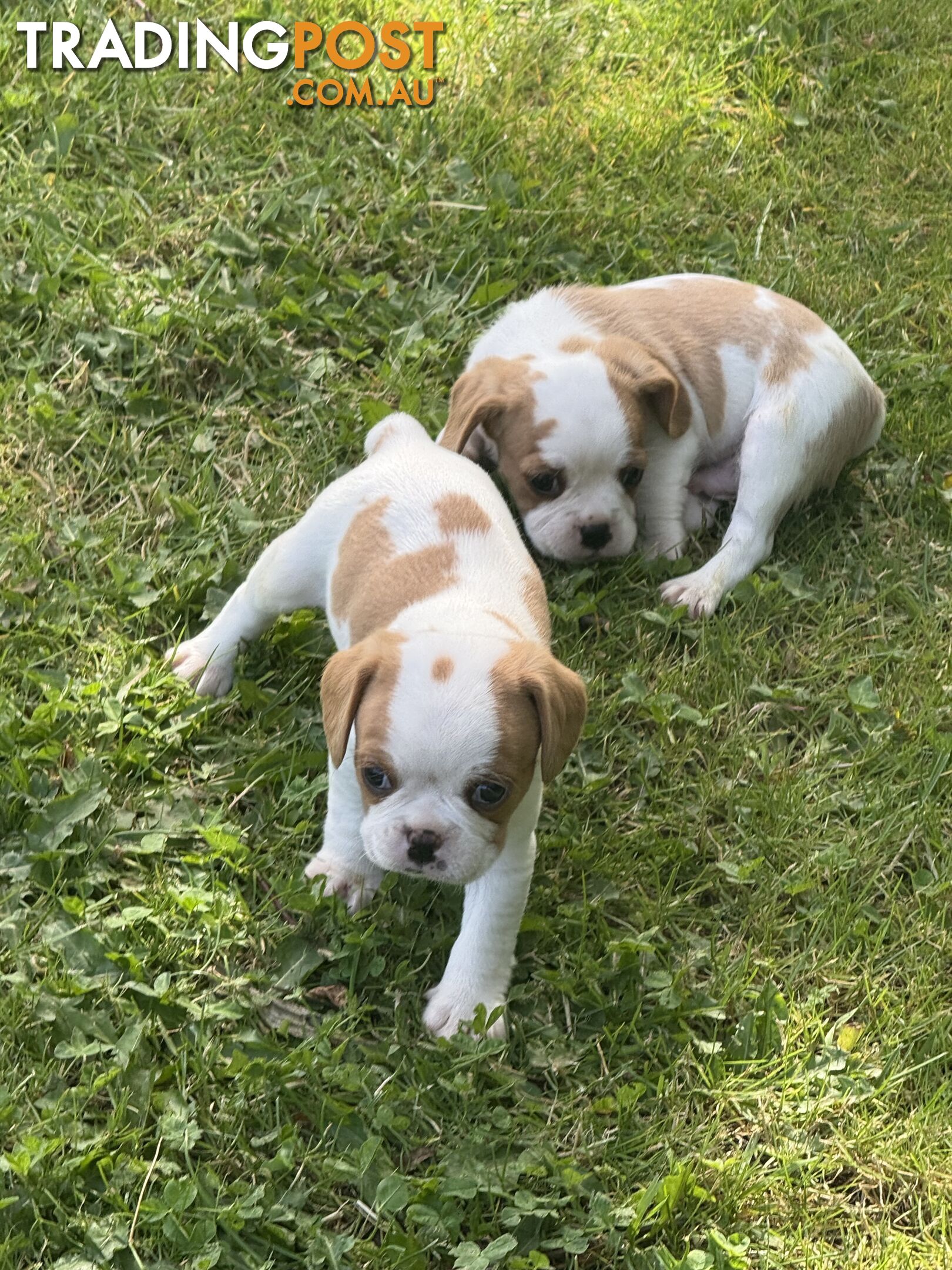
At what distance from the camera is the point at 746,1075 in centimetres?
379

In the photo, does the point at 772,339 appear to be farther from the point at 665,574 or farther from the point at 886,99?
the point at 886,99

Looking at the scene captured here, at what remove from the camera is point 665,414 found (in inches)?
197

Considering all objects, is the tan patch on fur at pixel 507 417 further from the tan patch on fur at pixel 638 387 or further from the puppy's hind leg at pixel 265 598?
the puppy's hind leg at pixel 265 598

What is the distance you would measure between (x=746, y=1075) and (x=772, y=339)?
2826 mm

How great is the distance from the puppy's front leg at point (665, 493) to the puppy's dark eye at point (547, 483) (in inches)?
16.9

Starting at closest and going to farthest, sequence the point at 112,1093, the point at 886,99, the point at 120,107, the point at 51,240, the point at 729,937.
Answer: the point at 112,1093
the point at 729,937
the point at 51,240
the point at 120,107
the point at 886,99

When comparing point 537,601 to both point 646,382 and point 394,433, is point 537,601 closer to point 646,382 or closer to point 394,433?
point 394,433

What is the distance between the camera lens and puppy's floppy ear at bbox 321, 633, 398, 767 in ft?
11.0

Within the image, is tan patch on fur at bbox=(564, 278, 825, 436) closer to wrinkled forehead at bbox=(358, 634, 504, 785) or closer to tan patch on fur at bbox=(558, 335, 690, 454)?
tan patch on fur at bbox=(558, 335, 690, 454)

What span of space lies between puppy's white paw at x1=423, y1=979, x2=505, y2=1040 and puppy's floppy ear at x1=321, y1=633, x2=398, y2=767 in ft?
2.53

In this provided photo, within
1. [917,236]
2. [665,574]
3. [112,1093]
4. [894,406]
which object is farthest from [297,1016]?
[917,236]

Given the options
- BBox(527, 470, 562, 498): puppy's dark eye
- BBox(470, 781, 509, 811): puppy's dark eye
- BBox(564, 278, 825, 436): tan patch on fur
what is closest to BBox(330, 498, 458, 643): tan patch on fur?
BBox(470, 781, 509, 811): puppy's dark eye

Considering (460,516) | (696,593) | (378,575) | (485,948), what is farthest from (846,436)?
(485,948)

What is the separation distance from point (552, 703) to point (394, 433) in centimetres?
146
